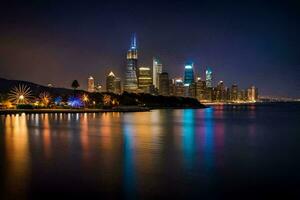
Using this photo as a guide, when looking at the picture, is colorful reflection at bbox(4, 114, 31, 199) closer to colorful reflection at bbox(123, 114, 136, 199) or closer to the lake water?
the lake water

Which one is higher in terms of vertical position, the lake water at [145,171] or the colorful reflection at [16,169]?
the colorful reflection at [16,169]

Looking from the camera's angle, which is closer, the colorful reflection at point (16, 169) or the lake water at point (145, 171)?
the colorful reflection at point (16, 169)

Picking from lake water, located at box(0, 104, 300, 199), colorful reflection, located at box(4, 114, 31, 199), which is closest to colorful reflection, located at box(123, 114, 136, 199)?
lake water, located at box(0, 104, 300, 199)

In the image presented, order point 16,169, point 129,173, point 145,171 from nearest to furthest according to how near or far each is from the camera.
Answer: point 129,173, point 16,169, point 145,171

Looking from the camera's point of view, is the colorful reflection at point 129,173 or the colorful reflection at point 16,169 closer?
the colorful reflection at point 16,169

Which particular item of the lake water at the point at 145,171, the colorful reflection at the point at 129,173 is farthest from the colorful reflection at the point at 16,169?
the colorful reflection at the point at 129,173

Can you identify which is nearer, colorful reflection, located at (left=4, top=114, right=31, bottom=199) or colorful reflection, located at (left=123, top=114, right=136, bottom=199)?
colorful reflection, located at (left=4, top=114, right=31, bottom=199)

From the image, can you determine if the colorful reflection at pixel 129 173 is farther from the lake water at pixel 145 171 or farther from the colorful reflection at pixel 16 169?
the colorful reflection at pixel 16 169

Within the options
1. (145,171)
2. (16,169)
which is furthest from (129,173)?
(16,169)

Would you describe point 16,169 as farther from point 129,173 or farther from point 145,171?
point 145,171

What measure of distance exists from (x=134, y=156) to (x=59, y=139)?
31.3 feet

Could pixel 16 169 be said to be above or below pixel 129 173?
above

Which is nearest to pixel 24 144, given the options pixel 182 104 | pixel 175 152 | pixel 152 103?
pixel 175 152

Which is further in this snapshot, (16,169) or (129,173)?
(16,169)
